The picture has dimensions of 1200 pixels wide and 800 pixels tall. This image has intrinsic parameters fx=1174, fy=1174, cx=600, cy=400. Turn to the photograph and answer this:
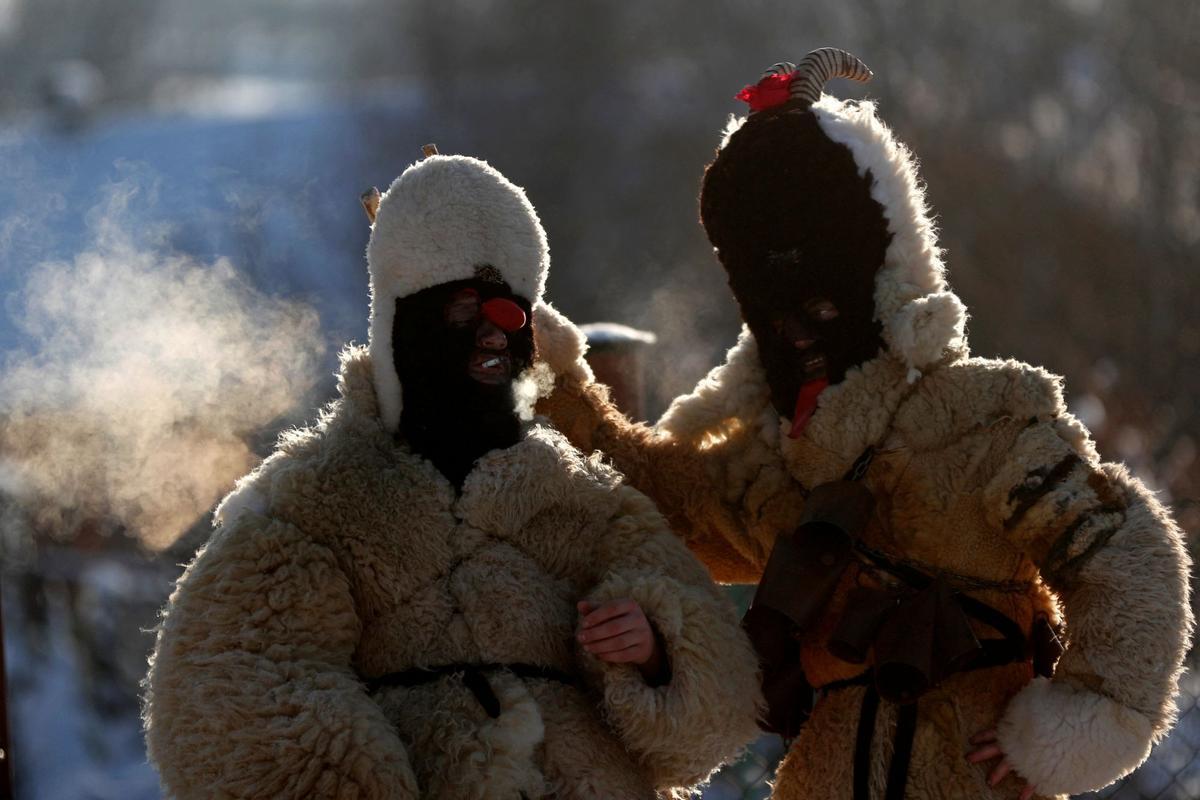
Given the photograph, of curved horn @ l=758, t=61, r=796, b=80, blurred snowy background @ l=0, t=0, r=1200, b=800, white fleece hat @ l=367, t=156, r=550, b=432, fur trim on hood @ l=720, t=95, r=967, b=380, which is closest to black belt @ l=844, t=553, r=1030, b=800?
fur trim on hood @ l=720, t=95, r=967, b=380

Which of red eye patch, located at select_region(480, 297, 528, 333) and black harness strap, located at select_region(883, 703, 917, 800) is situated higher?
red eye patch, located at select_region(480, 297, 528, 333)

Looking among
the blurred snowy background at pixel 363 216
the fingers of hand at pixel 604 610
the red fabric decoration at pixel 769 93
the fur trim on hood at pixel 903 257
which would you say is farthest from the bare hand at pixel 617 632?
the blurred snowy background at pixel 363 216

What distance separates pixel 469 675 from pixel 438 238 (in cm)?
80

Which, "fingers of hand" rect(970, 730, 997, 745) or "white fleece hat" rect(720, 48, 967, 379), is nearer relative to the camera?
"fingers of hand" rect(970, 730, 997, 745)

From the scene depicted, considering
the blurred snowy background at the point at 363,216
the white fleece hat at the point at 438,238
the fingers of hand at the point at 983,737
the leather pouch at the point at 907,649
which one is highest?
the blurred snowy background at the point at 363,216

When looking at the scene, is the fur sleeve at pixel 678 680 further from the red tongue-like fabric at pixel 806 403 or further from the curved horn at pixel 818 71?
the curved horn at pixel 818 71

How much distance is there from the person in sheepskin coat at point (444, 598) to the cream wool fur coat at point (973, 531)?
0.27 metres

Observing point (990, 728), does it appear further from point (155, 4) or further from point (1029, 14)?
point (155, 4)

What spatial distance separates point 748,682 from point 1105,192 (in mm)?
11492

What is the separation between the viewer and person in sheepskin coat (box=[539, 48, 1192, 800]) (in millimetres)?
2164

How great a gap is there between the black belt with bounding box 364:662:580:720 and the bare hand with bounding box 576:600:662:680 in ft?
0.36

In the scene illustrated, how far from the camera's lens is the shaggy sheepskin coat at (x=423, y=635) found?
1877 millimetres

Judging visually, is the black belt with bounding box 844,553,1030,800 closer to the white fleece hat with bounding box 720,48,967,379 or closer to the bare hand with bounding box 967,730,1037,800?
the bare hand with bounding box 967,730,1037,800

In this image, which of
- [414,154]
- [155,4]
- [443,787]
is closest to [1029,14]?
[414,154]
